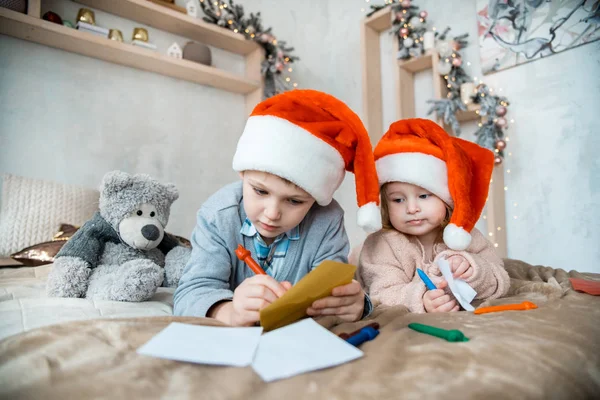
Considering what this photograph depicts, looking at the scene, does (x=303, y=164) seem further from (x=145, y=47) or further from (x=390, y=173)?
(x=145, y=47)

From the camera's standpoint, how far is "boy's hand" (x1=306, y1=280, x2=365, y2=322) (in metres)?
0.59

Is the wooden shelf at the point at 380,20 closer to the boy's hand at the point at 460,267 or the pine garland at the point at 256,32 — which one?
the pine garland at the point at 256,32

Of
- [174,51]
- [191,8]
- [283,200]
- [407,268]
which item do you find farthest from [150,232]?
[191,8]

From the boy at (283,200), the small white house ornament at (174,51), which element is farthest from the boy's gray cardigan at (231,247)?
the small white house ornament at (174,51)

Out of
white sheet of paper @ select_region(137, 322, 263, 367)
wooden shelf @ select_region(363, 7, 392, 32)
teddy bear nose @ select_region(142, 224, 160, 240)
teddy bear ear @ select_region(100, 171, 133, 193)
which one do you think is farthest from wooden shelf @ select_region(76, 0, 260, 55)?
white sheet of paper @ select_region(137, 322, 263, 367)

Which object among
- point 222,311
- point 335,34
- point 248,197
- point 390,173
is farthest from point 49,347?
point 335,34

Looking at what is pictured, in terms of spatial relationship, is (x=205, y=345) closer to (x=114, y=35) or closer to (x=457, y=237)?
→ (x=457, y=237)

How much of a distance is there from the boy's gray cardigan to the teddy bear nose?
7.4 inches

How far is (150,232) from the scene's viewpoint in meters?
0.99

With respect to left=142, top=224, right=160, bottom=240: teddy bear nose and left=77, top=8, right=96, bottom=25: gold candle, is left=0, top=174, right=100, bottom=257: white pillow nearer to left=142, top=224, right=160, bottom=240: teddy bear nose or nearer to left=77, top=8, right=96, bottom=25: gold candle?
left=142, top=224, right=160, bottom=240: teddy bear nose

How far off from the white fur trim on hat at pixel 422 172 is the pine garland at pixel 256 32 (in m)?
1.45

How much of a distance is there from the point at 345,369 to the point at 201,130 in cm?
203

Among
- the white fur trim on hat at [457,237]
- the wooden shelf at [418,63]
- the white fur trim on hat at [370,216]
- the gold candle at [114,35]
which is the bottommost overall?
the white fur trim on hat at [457,237]

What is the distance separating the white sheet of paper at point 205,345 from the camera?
391mm
